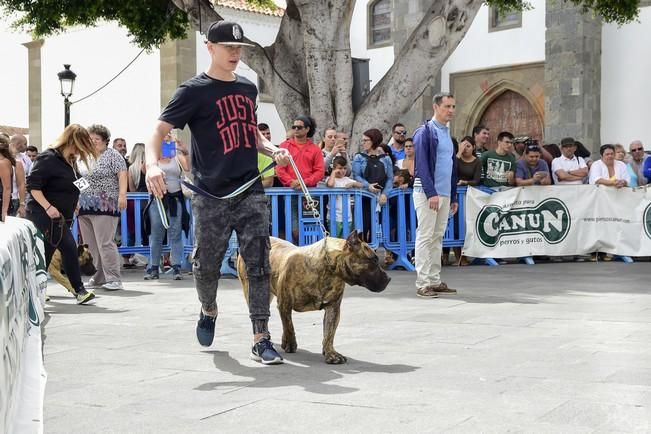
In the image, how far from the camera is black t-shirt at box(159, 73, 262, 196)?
6.21 metres

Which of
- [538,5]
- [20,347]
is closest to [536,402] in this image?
[20,347]

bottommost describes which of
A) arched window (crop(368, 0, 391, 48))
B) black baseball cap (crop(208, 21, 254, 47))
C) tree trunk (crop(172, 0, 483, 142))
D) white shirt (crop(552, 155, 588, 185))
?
white shirt (crop(552, 155, 588, 185))

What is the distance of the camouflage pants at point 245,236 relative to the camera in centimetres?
632

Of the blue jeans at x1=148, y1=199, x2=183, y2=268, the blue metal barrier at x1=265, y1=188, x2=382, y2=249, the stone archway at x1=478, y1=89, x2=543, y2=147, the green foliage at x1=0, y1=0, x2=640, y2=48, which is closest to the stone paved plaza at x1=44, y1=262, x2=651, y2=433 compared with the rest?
the blue jeans at x1=148, y1=199, x2=183, y2=268

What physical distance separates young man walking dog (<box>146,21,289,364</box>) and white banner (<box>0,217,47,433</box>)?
40.4 inches

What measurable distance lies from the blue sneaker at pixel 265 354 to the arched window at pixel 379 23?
1022 inches

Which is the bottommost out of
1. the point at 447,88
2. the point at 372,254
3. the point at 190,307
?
the point at 190,307

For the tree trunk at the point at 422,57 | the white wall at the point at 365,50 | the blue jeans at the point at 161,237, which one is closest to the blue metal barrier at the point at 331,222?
the blue jeans at the point at 161,237

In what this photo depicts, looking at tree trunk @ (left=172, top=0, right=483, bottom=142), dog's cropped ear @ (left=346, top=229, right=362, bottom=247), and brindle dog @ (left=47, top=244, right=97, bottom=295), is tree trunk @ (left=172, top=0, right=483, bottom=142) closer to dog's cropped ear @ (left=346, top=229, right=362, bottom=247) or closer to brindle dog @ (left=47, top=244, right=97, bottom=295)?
brindle dog @ (left=47, top=244, right=97, bottom=295)

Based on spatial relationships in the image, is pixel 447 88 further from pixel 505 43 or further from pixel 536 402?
pixel 536 402

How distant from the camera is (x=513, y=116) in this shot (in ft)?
95.0

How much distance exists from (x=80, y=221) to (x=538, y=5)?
1806 centimetres

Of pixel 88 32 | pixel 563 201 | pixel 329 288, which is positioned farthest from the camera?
pixel 88 32

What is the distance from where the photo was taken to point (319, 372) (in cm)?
584
